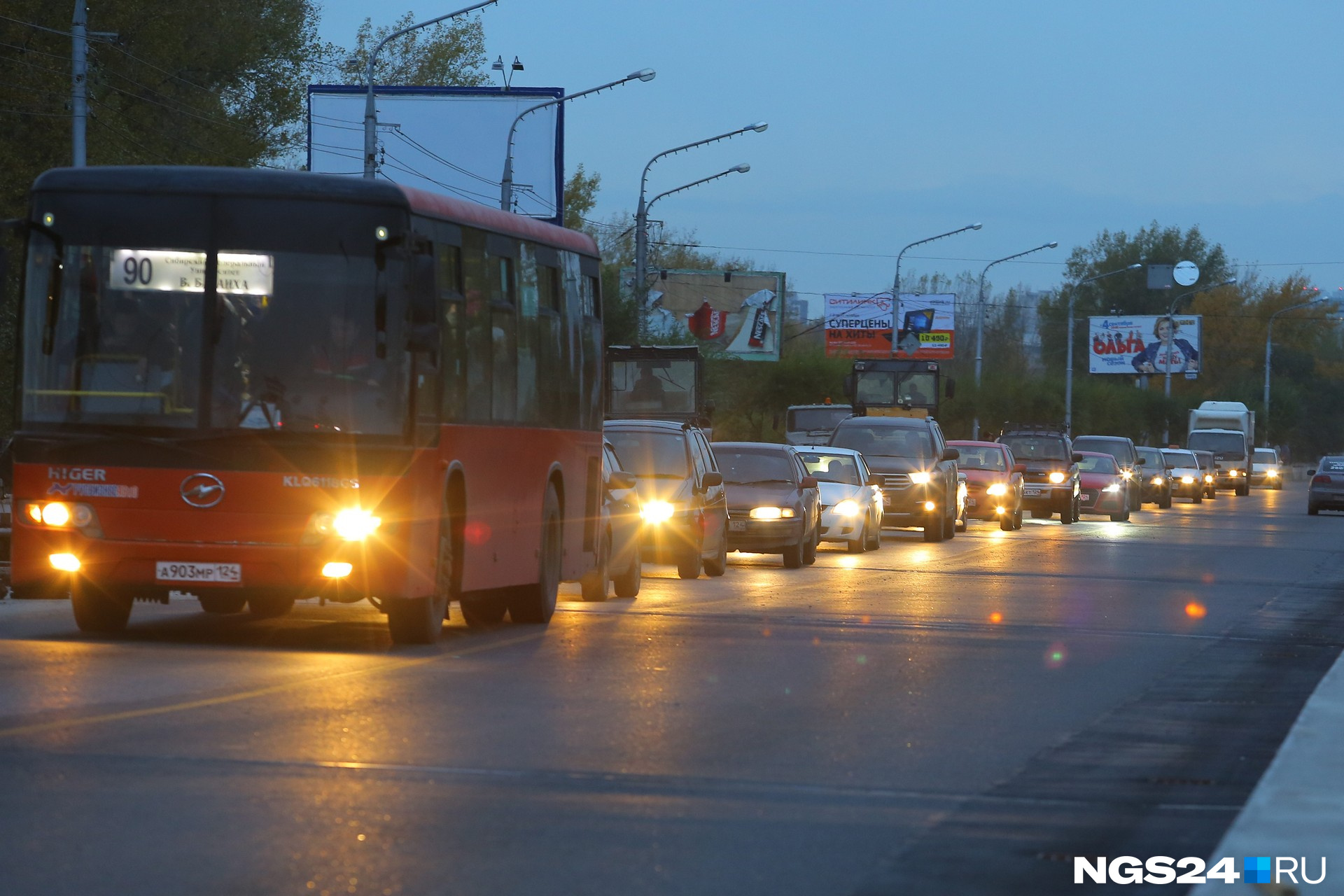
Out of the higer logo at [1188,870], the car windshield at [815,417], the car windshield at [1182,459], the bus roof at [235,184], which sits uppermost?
the bus roof at [235,184]

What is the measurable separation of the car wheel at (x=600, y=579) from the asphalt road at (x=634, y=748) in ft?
3.43

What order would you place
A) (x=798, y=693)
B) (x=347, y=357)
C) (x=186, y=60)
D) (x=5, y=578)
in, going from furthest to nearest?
1. (x=186, y=60)
2. (x=5, y=578)
3. (x=347, y=357)
4. (x=798, y=693)

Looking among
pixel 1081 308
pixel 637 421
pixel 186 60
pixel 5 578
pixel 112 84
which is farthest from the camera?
pixel 1081 308

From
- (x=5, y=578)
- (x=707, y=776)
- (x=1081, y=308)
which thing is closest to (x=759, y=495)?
(x=5, y=578)

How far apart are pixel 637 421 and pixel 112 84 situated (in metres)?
28.7

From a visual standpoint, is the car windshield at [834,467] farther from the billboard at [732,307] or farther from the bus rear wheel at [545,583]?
the billboard at [732,307]

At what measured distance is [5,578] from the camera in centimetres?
2131

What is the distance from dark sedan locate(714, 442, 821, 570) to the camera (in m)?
26.4

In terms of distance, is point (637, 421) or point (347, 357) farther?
→ point (637, 421)

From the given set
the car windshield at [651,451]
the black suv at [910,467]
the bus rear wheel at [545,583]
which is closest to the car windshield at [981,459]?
the black suv at [910,467]

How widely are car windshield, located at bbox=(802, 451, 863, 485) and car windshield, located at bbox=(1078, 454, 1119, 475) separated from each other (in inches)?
768

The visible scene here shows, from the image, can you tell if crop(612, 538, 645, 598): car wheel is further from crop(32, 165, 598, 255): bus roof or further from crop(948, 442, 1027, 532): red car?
crop(948, 442, 1027, 532): red car

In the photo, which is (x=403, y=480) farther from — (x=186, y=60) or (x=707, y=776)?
(x=186, y=60)

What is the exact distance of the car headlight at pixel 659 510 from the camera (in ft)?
75.8
